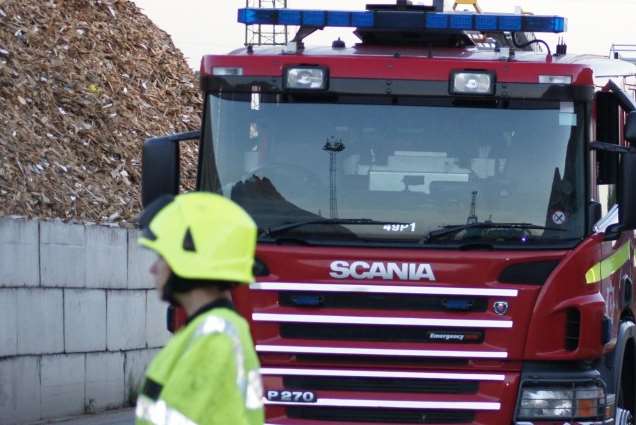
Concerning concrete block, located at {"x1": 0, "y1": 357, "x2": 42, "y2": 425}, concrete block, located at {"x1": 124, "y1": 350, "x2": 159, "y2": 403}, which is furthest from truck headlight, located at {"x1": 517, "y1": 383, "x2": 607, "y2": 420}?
concrete block, located at {"x1": 124, "y1": 350, "x2": 159, "y2": 403}

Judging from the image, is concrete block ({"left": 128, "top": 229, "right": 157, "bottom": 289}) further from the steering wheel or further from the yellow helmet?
the yellow helmet

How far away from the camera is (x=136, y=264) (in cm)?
1491

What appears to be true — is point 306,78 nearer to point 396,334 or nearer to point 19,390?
point 396,334

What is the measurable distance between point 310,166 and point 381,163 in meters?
0.42

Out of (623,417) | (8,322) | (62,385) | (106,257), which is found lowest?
(62,385)

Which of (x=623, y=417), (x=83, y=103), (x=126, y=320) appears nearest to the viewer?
(x=623, y=417)

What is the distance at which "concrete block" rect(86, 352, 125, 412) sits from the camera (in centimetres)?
1408

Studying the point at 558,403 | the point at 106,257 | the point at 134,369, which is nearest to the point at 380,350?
the point at 558,403

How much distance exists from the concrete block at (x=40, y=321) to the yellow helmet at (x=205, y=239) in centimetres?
896

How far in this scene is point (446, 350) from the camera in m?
8.70

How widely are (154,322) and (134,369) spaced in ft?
2.02

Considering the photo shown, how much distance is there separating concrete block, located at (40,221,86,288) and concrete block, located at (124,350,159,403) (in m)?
1.35

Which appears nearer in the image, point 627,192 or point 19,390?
point 627,192

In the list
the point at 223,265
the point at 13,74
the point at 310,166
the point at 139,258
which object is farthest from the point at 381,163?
the point at 13,74
